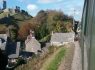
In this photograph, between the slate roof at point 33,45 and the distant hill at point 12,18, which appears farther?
the distant hill at point 12,18

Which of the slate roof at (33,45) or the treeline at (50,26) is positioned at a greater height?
the treeline at (50,26)

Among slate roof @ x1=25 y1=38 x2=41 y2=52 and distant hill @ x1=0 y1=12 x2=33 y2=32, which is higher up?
distant hill @ x1=0 y1=12 x2=33 y2=32

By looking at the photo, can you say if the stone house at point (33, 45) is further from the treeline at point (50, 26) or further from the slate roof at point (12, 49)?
the treeline at point (50, 26)

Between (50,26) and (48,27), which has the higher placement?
(50,26)

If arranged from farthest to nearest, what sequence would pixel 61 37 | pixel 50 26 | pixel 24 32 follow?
pixel 24 32
pixel 50 26
pixel 61 37

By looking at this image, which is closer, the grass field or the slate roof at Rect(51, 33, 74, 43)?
the grass field

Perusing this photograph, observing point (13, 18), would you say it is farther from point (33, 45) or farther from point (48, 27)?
point (33, 45)

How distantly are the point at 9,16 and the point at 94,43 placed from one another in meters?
136

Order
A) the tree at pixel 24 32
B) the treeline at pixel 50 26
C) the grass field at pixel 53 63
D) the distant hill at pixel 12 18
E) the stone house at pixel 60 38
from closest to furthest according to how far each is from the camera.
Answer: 1. the grass field at pixel 53 63
2. the stone house at pixel 60 38
3. the treeline at pixel 50 26
4. the tree at pixel 24 32
5. the distant hill at pixel 12 18

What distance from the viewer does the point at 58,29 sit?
259ft

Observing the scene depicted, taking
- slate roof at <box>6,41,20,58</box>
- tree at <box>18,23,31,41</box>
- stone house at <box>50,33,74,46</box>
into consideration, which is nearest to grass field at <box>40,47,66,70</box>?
stone house at <box>50,33,74,46</box>

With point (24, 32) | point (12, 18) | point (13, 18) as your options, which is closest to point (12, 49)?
point (24, 32)

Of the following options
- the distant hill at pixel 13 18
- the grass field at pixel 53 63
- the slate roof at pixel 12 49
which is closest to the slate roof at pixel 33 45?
the slate roof at pixel 12 49

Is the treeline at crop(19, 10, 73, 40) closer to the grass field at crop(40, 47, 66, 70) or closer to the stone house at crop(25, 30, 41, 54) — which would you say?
the stone house at crop(25, 30, 41, 54)
